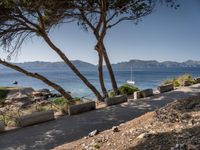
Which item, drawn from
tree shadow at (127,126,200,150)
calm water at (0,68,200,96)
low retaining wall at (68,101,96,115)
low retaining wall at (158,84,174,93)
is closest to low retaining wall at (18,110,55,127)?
low retaining wall at (68,101,96,115)

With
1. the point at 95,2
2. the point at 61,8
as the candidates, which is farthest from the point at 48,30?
the point at 95,2

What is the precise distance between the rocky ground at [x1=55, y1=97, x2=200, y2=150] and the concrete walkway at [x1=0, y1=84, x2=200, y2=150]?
2.80 feet

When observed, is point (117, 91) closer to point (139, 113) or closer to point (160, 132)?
point (139, 113)

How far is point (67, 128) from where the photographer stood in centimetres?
888

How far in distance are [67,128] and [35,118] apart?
58.4 inches

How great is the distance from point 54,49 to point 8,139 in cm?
654

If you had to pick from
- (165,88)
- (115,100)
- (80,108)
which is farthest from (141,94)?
(80,108)

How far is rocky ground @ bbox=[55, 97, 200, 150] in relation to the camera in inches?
188

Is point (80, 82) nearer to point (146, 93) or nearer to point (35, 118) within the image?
point (146, 93)

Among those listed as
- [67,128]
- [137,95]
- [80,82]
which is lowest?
[80,82]

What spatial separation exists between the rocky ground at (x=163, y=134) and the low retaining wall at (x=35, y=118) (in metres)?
2.91

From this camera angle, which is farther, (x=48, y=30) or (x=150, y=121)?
(x=48, y=30)

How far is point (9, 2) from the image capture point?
12.1 m

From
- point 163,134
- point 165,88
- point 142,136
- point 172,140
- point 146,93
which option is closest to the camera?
point 172,140
